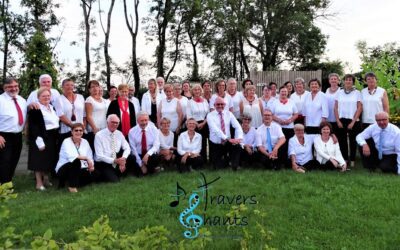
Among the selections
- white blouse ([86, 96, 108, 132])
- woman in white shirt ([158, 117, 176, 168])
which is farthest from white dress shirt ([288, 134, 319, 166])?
white blouse ([86, 96, 108, 132])

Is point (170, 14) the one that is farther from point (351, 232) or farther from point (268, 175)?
point (351, 232)

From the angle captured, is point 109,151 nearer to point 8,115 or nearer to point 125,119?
point 125,119

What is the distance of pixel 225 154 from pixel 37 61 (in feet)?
16.7

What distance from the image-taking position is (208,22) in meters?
28.0

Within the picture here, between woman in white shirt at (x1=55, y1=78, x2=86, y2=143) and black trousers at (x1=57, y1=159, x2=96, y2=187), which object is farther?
woman in white shirt at (x1=55, y1=78, x2=86, y2=143)

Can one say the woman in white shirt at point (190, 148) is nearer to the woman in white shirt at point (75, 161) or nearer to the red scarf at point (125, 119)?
the red scarf at point (125, 119)

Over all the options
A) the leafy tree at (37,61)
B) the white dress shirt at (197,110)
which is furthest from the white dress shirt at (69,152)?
the leafy tree at (37,61)


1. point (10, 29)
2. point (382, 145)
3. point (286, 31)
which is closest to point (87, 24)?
point (10, 29)

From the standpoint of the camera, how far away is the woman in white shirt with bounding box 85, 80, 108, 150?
7.94 m

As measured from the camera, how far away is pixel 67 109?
25.2 feet

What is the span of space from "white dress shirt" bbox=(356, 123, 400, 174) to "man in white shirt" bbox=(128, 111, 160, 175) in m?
3.86

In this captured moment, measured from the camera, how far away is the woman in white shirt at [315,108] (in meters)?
8.40

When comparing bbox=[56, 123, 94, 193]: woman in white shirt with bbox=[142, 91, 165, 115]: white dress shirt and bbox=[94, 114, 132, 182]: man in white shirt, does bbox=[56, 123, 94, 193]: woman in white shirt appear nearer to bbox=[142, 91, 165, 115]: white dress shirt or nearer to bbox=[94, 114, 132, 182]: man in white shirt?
bbox=[94, 114, 132, 182]: man in white shirt

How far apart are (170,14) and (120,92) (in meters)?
19.5
